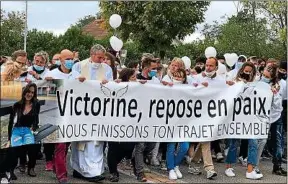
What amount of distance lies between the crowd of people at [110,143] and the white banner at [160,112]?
0.36 feet

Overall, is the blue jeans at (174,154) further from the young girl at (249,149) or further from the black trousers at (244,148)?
the black trousers at (244,148)

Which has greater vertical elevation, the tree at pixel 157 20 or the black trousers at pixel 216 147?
the tree at pixel 157 20

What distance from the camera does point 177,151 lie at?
819 cm

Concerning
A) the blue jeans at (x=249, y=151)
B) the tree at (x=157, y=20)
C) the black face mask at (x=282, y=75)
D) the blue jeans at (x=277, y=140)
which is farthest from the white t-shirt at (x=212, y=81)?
the tree at (x=157, y=20)

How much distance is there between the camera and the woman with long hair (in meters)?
7.01

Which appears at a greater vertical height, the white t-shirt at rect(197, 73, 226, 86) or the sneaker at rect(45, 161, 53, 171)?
the white t-shirt at rect(197, 73, 226, 86)

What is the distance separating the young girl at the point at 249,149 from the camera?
8.27m

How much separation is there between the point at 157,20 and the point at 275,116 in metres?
18.1

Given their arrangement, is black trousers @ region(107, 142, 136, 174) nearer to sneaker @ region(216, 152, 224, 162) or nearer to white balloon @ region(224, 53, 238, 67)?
sneaker @ region(216, 152, 224, 162)

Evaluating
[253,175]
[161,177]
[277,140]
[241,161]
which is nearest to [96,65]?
[161,177]

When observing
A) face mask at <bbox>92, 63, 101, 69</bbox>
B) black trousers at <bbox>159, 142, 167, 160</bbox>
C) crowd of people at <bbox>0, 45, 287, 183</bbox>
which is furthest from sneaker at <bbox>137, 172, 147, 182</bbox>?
face mask at <bbox>92, 63, 101, 69</bbox>

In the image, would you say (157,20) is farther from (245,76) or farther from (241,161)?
(245,76)

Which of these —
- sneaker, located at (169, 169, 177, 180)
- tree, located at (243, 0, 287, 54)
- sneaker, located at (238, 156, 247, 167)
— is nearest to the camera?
sneaker, located at (169, 169, 177, 180)

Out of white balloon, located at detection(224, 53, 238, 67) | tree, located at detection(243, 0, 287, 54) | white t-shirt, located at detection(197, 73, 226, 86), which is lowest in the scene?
white t-shirt, located at detection(197, 73, 226, 86)
